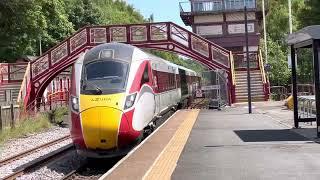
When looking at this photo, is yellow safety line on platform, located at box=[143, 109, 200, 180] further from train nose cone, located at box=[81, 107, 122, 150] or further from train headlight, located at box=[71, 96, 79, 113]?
train headlight, located at box=[71, 96, 79, 113]

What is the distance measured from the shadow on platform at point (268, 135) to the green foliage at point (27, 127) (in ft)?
33.1

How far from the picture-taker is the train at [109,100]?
610 inches

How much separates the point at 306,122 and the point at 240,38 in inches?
1536

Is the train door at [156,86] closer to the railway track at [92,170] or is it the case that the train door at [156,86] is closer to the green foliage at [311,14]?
the railway track at [92,170]

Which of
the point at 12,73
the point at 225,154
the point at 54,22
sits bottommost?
the point at 225,154

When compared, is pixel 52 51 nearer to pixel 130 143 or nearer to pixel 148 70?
pixel 148 70

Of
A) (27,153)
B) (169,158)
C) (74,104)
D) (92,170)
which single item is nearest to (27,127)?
(27,153)

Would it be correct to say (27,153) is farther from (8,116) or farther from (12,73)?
(12,73)

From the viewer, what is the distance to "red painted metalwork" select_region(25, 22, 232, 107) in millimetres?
39469

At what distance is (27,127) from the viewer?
27.9m

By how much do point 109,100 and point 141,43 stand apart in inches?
950

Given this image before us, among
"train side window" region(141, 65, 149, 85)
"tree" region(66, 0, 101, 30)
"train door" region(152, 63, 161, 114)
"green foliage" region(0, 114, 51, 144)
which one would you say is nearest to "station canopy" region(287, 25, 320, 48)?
"train side window" region(141, 65, 149, 85)

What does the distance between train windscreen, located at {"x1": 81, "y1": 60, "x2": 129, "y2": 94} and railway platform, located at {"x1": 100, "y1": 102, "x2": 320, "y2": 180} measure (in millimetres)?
1715

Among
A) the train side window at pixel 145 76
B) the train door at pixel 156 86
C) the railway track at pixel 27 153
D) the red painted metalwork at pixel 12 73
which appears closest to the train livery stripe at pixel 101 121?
the train side window at pixel 145 76
